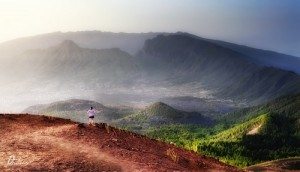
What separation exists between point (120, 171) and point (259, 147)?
154m

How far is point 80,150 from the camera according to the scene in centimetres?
3497

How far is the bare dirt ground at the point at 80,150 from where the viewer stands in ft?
107

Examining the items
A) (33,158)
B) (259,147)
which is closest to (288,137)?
(259,147)

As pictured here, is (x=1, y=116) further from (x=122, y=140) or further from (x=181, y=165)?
(x=181, y=165)

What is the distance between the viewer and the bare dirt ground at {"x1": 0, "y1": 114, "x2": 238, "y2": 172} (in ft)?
107

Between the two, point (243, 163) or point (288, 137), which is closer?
point (243, 163)

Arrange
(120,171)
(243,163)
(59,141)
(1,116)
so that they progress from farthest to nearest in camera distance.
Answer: (243,163), (1,116), (59,141), (120,171)

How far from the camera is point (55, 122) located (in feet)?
143

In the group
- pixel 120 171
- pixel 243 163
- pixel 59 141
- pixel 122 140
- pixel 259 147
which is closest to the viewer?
pixel 120 171

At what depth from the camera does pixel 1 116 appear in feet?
141

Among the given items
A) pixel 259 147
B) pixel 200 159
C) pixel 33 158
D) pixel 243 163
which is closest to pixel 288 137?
pixel 259 147

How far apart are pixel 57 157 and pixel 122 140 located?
7806mm

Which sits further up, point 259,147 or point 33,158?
point 33,158

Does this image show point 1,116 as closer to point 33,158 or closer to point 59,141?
point 59,141
